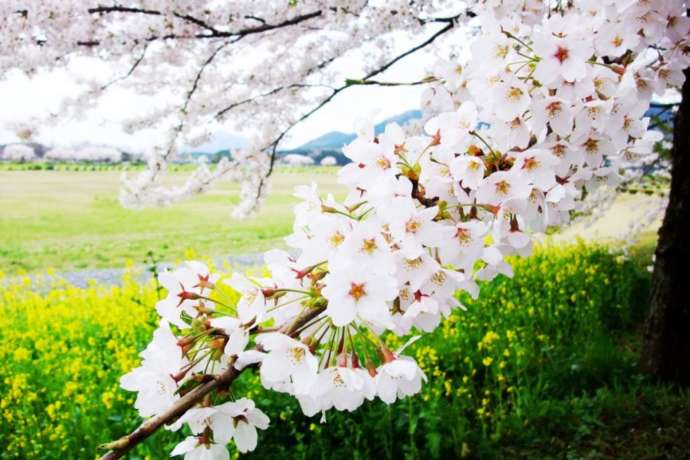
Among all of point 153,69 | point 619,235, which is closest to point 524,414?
point 153,69

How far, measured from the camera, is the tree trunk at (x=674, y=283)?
368 centimetres

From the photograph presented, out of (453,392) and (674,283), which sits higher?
(674,283)

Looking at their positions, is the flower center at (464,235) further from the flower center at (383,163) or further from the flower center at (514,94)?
the flower center at (514,94)

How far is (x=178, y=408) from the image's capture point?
870mm

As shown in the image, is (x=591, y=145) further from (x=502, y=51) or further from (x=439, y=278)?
(x=439, y=278)

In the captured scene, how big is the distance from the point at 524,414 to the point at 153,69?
3.63 meters

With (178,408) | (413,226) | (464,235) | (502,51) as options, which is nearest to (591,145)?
(502,51)

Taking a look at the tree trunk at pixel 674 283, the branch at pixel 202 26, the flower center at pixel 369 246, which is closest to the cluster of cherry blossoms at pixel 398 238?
the flower center at pixel 369 246

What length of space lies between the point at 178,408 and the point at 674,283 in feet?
12.2

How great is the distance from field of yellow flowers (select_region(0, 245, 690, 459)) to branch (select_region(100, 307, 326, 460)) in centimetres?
195

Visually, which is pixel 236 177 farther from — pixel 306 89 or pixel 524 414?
pixel 524 414

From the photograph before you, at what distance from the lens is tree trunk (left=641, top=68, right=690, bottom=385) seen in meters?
3.68

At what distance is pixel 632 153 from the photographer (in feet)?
4.56

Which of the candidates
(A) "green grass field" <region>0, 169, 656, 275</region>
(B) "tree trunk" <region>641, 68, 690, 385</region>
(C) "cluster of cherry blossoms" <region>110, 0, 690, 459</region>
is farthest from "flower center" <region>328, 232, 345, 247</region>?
(A) "green grass field" <region>0, 169, 656, 275</region>
